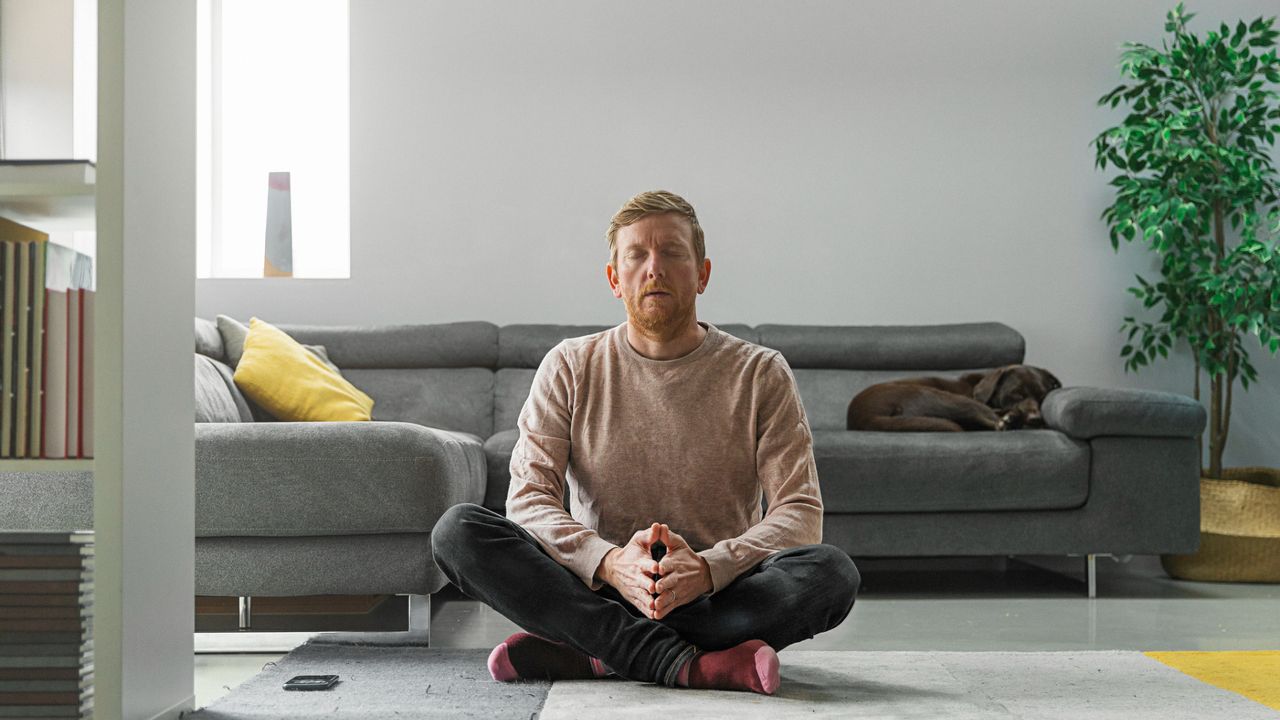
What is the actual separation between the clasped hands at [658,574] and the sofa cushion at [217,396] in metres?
1.32

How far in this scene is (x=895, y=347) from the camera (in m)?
4.11

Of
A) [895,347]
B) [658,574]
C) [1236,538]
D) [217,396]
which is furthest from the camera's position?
[895,347]

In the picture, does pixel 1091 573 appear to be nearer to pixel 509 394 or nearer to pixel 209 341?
pixel 509 394

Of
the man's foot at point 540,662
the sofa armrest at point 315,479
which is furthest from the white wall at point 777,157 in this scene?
the man's foot at point 540,662

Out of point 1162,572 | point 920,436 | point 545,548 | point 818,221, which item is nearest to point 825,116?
point 818,221

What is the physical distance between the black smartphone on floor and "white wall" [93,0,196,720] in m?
0.18

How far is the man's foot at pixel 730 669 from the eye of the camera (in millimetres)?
1890

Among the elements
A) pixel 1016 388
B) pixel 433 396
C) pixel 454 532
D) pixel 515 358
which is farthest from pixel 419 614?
pixel 1016 388

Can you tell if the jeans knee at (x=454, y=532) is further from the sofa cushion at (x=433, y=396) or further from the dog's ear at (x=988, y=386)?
the dog's ear at (x=988, y=386)

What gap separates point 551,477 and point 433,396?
2.00 metres

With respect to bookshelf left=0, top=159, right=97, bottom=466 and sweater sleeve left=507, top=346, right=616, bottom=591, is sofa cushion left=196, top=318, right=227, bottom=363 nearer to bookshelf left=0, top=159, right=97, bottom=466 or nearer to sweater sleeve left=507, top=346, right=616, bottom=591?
sweater sleeve left=507, top=346, right=616, bottom=591

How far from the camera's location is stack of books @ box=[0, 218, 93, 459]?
1532 millimetres

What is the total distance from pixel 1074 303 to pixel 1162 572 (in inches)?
43.1

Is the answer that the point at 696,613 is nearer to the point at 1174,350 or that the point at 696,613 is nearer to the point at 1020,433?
the point at 1020,433
